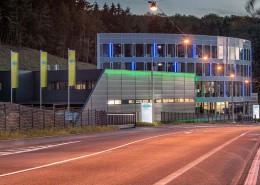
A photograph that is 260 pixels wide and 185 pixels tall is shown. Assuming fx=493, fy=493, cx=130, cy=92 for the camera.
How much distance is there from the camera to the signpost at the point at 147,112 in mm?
51125

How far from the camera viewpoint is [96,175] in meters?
13.2

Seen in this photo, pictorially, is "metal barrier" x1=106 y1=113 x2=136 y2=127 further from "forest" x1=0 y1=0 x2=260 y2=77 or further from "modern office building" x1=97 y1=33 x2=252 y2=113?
"forest" x1=0 y1=0 x2=260 y2=77

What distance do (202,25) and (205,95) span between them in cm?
9902

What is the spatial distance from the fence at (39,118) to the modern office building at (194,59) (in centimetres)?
4027

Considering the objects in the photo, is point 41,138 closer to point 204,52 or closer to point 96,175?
point 96,175

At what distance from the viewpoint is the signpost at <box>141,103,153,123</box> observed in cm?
5112

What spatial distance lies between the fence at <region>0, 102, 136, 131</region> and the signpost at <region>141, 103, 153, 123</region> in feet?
17.6

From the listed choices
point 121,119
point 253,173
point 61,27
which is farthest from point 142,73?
point 61,27

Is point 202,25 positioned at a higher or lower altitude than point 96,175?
higher

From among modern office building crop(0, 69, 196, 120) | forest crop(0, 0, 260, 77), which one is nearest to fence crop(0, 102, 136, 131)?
modern office building crop(0, 69, 196, 120)

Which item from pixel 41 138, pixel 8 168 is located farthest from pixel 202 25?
pixel 8 168

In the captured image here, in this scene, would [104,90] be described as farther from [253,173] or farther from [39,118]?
[253,173]

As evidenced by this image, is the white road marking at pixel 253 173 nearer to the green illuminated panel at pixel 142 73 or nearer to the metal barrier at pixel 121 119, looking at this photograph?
the metal barrier at pixel 121 119

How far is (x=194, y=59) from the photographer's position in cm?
9112
